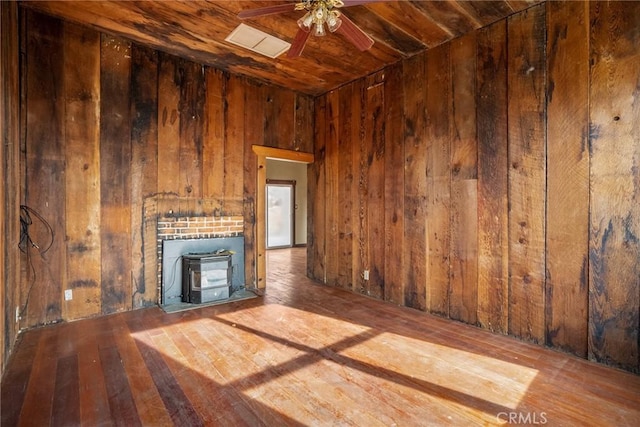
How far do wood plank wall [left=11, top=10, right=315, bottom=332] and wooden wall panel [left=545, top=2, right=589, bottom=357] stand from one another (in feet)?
11.6

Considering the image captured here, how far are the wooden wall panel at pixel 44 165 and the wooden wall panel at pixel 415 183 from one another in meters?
3.75

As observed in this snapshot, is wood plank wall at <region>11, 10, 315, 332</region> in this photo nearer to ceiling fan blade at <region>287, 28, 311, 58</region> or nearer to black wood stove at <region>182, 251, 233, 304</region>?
black wood stove at <region>182, 251, 233, 304</region>

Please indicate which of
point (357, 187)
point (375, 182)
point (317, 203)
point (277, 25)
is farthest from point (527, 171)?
point (317, 203)

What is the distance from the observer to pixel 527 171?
2730 mm

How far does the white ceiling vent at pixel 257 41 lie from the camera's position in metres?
3.12

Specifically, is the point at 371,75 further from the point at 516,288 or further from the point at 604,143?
the point at 516,288

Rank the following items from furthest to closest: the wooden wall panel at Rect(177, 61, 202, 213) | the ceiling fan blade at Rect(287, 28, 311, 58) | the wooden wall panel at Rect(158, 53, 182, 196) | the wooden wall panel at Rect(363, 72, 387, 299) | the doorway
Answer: the doorway, the wooden wall panel at Rect(363, 72, 387, 299), the wooden wall panel at Rect(177, 61, 202, 213), the wooden wall panel at Rect(158, 53, 182, 196), the ceiling fan blade at Rect(287, 28, 311, 58)

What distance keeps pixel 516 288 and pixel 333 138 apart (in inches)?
122

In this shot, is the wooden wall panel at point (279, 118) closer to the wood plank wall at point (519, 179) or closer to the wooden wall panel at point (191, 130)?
the wooden wall panel at point (191, 130)

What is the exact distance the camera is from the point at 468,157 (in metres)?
3.13

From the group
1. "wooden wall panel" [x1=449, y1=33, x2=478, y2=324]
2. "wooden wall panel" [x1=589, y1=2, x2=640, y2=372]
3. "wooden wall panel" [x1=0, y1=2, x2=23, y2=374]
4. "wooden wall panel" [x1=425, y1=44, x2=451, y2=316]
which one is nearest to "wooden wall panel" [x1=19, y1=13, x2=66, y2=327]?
"wooden wall panel" [x1=0, y1=2, x2=23, y2=374]

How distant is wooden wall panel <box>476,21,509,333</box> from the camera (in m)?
2.89

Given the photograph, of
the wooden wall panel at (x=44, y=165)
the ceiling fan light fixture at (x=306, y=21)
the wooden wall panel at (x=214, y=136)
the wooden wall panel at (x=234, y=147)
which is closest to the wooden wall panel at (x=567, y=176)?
the ceiling fan light fixture at (x=306, y=21)

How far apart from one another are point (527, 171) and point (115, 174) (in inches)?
167
